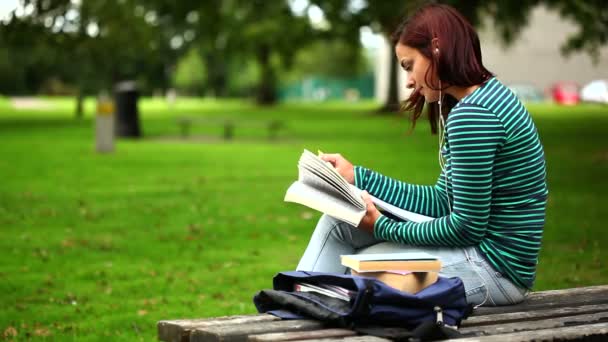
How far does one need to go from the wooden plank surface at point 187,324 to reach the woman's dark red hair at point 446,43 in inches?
42.3

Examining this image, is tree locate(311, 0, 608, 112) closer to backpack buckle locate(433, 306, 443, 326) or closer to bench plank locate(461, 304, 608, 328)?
bench plank locate(461, 304, 608, 328)

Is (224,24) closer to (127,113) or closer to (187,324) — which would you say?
(127,113)

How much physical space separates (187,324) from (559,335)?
1.22 meters

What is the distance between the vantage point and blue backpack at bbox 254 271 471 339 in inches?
141

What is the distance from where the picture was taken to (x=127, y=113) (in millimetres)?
28188

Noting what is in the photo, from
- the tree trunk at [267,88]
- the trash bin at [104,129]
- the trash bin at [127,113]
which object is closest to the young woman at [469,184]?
the trash bin at [104,129]

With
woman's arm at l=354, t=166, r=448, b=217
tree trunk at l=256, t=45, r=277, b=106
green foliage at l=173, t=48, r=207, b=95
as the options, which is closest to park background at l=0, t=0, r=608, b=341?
woman's arm at l=354, t=166, r=448, b=217

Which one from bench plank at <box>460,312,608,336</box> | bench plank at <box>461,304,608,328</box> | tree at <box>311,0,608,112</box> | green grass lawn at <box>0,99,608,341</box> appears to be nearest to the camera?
bench plank at <box>460,312,608,336</box>

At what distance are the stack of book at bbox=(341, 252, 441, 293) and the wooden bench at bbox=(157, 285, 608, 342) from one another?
0.71 ft

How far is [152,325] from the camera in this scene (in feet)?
21.9

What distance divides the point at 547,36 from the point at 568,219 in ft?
214

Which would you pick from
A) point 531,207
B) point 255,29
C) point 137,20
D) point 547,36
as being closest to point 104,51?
point 137,20

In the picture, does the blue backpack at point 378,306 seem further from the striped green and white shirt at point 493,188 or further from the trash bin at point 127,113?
the trash bin at point 127,113

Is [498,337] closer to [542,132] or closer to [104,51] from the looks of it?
[542,132]
